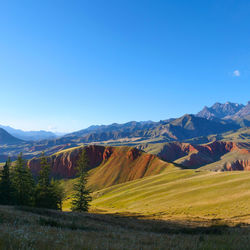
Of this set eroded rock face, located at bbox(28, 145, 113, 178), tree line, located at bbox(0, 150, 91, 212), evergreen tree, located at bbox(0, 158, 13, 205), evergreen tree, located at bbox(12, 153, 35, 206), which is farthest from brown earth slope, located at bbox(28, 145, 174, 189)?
evergreen tree, located at bbox(0, 158, 13, 205)

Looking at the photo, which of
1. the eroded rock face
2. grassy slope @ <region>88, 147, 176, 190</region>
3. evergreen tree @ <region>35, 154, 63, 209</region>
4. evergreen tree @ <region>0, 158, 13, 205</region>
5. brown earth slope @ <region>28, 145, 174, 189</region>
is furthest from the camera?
the eroded rock face

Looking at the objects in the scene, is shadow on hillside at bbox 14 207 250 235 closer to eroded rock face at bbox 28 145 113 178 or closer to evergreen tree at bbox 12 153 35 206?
evergreen tree at bbox 12 153 35 206

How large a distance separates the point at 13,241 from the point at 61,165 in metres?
193

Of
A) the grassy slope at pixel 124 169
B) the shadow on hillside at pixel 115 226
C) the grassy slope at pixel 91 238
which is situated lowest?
the grassy slope at pixel 124 169

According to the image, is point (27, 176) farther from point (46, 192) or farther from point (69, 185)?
point (69, 185)

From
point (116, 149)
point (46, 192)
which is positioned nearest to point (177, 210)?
point (46, 192)

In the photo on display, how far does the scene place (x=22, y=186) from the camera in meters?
44.2

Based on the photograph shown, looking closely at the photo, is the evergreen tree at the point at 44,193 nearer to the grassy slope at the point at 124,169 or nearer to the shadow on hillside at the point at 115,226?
the shadow on hillside at the point at 115,226

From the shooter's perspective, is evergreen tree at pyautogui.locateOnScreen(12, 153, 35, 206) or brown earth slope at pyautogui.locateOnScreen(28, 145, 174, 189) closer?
evergreen tree at pyautogui.locateOnScreen(12, 153, 35, 206)

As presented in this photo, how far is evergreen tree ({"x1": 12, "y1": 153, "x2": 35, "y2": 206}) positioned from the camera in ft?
143

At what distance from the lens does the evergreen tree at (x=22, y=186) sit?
43547mm

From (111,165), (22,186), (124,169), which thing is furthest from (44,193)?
(111,165)

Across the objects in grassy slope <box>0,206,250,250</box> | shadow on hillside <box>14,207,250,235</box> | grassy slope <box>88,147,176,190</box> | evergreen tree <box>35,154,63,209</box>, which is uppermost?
grassy slope <box>0,206,250,250</box>

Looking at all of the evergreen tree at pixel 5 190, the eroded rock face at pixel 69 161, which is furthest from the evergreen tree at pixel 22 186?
the eroded rock face at pixel 69 161
